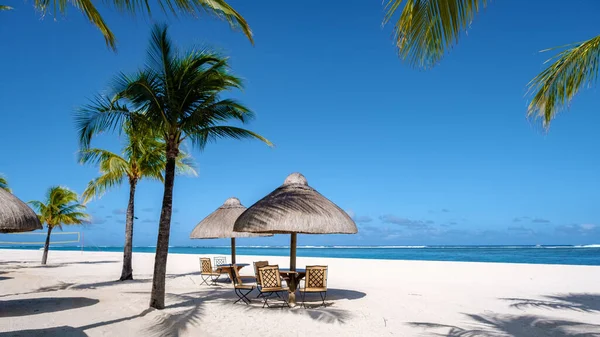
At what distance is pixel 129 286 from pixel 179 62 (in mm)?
6325

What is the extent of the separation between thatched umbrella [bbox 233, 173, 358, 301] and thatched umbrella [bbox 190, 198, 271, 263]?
11.8ft

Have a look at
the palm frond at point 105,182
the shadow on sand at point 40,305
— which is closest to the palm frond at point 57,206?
the palm frond at point 105,182

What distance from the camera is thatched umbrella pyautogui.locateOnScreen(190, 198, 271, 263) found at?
484 inches

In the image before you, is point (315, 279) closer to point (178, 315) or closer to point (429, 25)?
point (178, 315)

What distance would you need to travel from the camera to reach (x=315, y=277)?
8328 millimetres

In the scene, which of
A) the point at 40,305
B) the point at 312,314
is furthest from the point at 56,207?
the point at 312,314

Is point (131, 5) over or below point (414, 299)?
over

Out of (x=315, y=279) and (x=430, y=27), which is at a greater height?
(x=430, y=27)

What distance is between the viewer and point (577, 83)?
19.6 feet

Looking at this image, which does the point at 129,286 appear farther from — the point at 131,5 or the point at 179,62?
the point at 131,5

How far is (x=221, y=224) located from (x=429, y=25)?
994 centimetres

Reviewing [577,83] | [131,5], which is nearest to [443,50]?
[131,5]

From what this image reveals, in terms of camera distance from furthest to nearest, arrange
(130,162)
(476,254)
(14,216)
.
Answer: (476,254) → (130,162) → (14,216)

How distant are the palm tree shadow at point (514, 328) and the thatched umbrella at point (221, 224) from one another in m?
6.63
